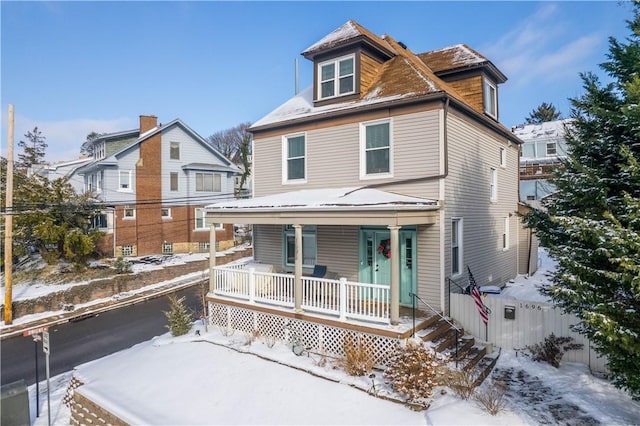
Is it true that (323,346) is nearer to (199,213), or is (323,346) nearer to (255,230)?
(255,230)

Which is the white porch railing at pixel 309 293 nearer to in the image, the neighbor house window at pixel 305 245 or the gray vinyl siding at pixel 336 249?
the gray vinyl siding at pixel 336 249

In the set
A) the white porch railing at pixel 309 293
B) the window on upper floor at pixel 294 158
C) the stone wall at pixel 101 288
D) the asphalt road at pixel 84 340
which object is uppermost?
the window on upper floor at pixel 294 158

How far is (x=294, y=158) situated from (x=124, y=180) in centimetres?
1766

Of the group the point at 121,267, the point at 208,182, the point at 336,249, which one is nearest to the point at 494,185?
the point at 336,249

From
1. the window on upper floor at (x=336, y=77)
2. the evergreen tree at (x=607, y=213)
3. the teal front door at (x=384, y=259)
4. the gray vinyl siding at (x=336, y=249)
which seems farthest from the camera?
the window on upper floor at (x=336, y=77)

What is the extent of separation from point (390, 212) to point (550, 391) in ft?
15.4

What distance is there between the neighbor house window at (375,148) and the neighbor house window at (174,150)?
20494mm

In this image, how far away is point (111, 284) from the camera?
19.1m

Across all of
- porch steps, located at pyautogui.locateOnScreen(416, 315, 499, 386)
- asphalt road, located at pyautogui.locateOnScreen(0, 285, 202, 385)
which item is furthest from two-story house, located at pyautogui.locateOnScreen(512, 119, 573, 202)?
asphalt road, located at pyautogui.locateOnScreen(0, 285, 202, 385)

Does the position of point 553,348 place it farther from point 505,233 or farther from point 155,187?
point 155,187

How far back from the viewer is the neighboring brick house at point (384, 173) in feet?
33.0

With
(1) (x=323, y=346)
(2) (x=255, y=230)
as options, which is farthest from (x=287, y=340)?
(2) (x=255, y=230)

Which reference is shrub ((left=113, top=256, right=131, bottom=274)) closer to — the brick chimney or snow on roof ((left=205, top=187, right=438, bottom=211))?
the brick chimney

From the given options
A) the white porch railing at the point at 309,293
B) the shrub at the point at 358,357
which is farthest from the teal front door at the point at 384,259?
the shrub at the point at 358,357
